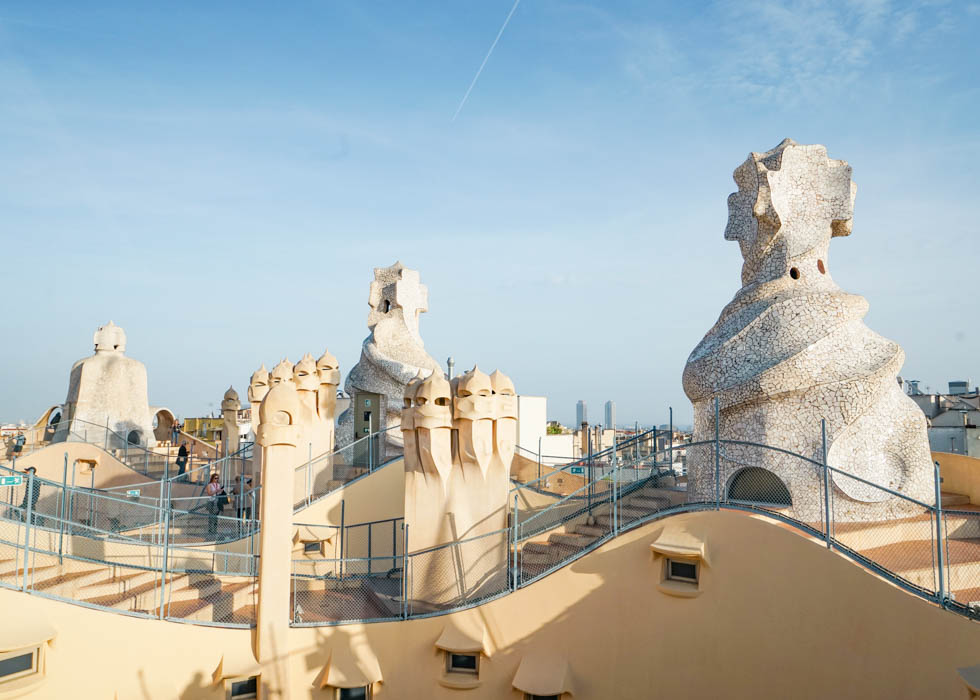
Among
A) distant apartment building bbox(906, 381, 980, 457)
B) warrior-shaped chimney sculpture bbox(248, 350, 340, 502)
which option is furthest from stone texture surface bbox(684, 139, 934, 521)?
distant apartment building bbox(906, 381, 980, 457)

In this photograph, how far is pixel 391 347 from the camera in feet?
64.8

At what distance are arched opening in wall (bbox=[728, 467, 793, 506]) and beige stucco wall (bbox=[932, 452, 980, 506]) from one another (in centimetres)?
417

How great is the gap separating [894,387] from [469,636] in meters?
7.02

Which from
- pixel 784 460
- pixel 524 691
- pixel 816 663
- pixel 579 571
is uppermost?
pixel 784 460

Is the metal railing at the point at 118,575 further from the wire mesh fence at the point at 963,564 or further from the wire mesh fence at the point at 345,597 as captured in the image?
the wire mesh fence at the point at 963,564

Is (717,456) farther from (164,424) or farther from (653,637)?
(164,424)

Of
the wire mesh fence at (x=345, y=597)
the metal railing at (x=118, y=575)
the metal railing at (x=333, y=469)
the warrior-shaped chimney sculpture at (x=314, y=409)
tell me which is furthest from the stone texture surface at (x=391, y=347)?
the metal railing at (x=118, y=575)

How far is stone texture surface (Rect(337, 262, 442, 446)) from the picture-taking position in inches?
743

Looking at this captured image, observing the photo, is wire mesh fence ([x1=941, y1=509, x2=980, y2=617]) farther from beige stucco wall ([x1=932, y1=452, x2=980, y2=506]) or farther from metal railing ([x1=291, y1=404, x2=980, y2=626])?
beige stucco wall ([x1=932, y1=452, x2=980, y2=506])

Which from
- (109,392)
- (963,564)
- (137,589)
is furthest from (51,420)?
(963,564)

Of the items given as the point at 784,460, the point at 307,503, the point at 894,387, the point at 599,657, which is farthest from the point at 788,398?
the point at 307,503

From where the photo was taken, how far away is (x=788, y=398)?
10.1m

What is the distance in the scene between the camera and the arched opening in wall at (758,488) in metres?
10.0

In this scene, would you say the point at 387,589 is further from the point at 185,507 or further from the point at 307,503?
the point at 185,507
